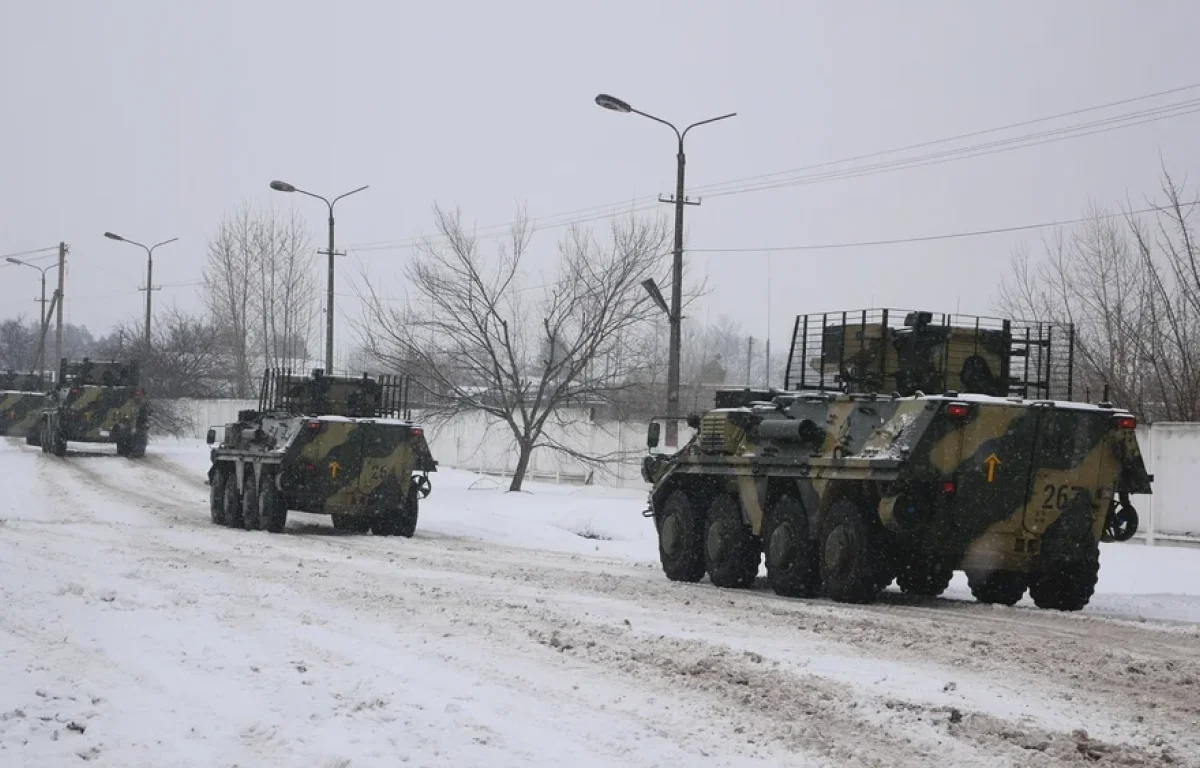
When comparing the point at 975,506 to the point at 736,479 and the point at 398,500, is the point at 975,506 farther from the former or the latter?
the point at 398,500

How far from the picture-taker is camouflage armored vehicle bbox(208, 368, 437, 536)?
22422 mm

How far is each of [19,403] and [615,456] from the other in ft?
91.7

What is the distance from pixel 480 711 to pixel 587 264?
89.0ft

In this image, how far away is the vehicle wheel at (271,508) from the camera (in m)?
22.7

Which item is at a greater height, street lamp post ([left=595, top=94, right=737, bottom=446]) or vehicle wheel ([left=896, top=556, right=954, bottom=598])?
street lamp post ([left=595, top=94, right=737, bottom=446])

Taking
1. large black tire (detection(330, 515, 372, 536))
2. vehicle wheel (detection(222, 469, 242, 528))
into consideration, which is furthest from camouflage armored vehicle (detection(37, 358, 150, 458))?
large black tire (detection(330, 515, 372, 536))

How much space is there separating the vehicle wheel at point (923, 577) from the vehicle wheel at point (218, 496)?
40.6ft

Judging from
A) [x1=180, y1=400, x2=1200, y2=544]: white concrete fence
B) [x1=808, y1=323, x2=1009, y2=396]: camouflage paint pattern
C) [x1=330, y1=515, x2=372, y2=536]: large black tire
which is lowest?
[x1=330, y1=515, x2=372, y2=536]: large black tire

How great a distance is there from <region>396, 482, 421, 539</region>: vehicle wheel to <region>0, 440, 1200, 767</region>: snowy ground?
6297mm

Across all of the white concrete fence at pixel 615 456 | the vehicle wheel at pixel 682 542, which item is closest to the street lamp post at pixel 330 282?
the white concrete fence at pixel 615 456

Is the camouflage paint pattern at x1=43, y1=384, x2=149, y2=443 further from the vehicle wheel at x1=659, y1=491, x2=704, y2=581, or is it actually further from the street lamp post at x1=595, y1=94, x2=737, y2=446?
the vehicle wheel at x1=659, y1=491, x2=704, y2=581

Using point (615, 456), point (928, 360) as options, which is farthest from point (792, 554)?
point (615, 456)

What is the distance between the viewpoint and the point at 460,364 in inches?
1369

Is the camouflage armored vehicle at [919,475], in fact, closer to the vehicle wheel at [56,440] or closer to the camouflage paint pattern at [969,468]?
the camouflage paint pattern at [969,468]
